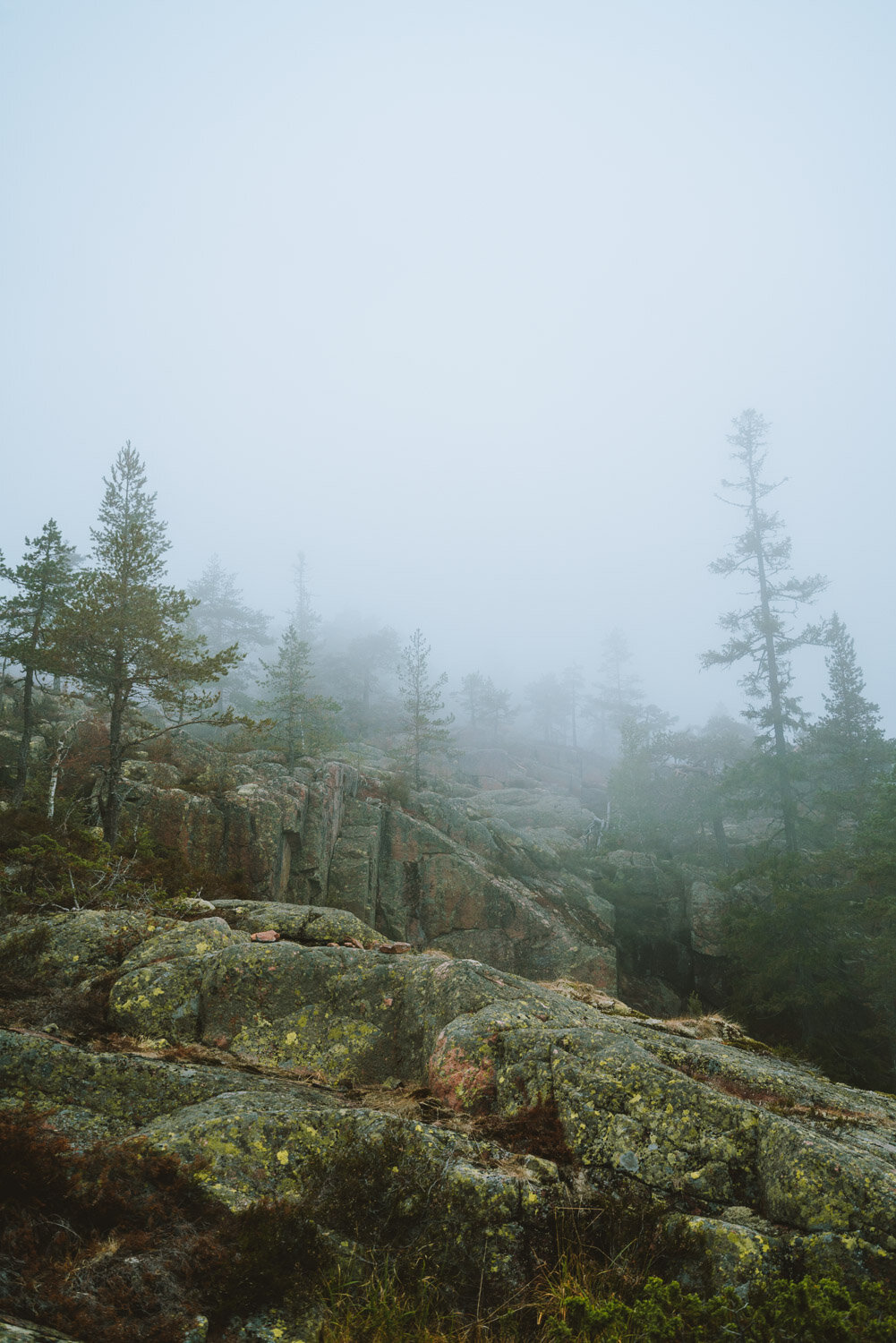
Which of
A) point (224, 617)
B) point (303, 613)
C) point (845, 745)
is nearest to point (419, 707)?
point (845, 745)

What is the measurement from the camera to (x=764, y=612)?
3216cm

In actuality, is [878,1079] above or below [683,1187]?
below

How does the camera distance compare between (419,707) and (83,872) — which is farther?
(419,707)

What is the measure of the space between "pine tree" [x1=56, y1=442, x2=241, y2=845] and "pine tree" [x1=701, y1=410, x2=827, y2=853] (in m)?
25.3

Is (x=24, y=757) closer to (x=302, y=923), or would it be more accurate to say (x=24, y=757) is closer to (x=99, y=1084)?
(x=302, y=923)

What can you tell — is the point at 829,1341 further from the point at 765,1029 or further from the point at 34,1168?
the point at 765,1029

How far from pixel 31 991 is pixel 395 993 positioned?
13.5ft

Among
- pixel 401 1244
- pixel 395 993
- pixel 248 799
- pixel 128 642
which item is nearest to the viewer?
pixel 401 1244

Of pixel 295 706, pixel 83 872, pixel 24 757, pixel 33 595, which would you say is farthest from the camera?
pixel 295 706

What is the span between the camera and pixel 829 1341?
3.45m

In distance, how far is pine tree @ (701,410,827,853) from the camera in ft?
99.6

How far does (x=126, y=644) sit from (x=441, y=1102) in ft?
50.7

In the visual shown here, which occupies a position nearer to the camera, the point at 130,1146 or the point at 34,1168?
the point at 34,1168

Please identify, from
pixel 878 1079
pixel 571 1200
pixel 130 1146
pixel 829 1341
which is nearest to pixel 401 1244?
pixel 571 1200
